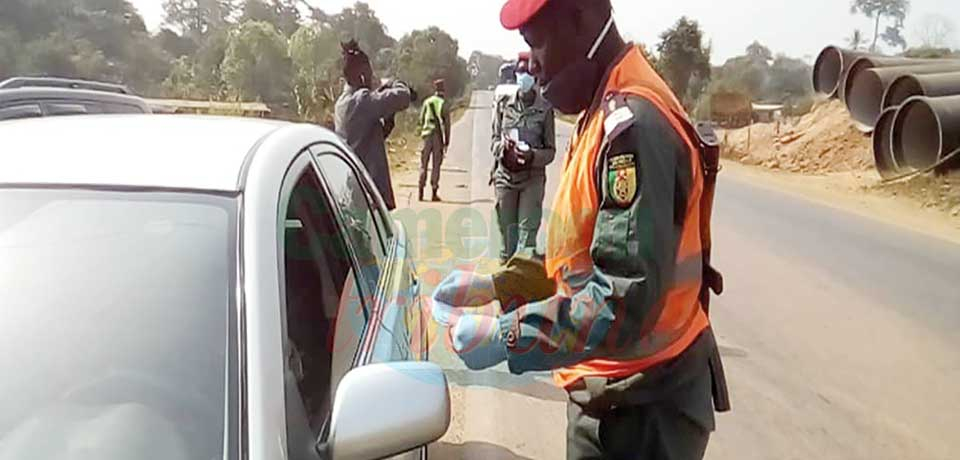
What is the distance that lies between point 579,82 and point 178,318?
95 centimetres

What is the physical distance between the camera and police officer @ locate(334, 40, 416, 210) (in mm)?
5809

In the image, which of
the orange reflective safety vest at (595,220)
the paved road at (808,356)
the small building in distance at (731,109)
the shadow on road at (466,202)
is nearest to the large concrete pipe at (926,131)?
the paved road at (808,356)

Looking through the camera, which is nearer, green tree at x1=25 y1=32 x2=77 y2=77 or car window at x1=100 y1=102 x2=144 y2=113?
car window at x1=100 y1=102 x2=144 y2=113

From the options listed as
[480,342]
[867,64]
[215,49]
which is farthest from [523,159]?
[215,49]

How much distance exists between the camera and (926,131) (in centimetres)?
1589

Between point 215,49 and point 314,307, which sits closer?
point 314,307

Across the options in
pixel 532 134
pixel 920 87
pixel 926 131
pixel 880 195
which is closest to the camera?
pixel 532 134

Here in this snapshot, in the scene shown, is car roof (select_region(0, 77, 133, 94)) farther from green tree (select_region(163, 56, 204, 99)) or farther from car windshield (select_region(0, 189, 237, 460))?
green tree (select_region(163, 56, 204, 99))

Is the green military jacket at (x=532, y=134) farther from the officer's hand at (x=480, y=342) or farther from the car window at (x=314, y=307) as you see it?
the officer's hand at (x=480, y=342)

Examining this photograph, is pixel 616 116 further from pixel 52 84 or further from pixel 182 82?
pixel 182 82

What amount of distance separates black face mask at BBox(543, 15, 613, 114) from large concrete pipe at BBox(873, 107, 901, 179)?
51.7 feet

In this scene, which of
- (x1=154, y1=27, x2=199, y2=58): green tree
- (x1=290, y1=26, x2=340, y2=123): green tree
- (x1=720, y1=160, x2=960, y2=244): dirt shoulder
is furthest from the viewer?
(x1=154, y1=27, x2=199, y2=58): green tree

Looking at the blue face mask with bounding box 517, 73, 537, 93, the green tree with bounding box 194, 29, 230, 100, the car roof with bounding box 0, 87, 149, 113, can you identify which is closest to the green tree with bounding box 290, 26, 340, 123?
the green tree with bounding box 194, 29, 230, 100

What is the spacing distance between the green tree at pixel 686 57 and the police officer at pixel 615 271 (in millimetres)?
35688
